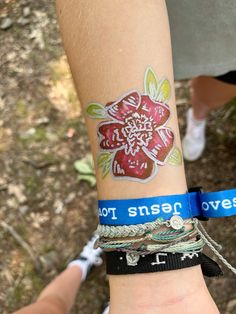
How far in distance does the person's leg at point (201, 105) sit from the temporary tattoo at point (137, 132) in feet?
3.77

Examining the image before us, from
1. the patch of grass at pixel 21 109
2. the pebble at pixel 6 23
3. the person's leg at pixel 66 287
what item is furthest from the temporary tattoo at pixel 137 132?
the pebble at pixel 6 23

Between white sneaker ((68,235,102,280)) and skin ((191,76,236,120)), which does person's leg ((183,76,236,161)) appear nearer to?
skin ((191,76,236,120))

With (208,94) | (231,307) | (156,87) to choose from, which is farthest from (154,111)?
(231,307)

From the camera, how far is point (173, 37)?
4.06 feet

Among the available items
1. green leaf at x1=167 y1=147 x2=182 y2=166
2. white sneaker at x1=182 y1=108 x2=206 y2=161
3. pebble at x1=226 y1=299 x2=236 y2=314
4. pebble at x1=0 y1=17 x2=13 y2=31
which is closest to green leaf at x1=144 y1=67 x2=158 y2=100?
green leaf at x1=167 y1=147 x2=182 y2=166

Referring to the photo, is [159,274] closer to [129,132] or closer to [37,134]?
[129,132]

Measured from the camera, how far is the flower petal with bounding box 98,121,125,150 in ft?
2.65

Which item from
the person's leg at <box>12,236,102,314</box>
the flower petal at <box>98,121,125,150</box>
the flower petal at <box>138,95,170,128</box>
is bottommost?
the person's leg at <box>12,236,102,314</box>

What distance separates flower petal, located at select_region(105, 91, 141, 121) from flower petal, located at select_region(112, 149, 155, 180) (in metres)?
0.07

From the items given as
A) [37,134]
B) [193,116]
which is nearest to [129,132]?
[193,116]

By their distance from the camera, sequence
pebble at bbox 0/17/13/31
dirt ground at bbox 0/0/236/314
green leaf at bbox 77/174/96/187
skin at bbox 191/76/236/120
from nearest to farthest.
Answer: skin at bbox 191/76/236/120, dirt ground at bbox 0/0/236/314, green leaf at bbox 77/174/96/187, pebble at bbox 0/17/13/31

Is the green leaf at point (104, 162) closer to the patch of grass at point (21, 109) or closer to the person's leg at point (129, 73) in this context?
the person's leg at point (129, 73)

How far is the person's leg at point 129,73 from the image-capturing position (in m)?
0.76

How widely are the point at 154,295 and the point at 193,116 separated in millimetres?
1662
